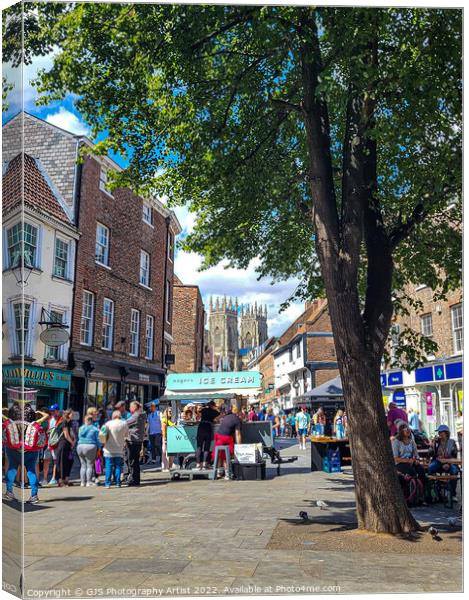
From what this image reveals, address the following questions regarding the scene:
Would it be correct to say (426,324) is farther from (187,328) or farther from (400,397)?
(187,328)

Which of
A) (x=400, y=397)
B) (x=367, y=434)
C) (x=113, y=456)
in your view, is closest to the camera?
(x=367, y=434)

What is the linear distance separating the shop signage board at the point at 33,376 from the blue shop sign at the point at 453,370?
13.5ft

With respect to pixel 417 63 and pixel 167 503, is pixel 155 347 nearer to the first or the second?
pixel 167 503

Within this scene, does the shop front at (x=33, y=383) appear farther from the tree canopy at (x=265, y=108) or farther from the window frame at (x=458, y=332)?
the window frame at (x=458, y=332)

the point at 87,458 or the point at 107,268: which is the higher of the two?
the point at 107,268

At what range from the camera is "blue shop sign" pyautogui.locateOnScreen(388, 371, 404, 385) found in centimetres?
935

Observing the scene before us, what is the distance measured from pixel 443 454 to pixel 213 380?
5.00 m

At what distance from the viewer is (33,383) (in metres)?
5.69

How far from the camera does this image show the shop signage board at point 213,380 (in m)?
9.85

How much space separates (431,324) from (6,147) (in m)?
6.09

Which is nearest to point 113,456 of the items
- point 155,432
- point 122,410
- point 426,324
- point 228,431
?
point 228,431

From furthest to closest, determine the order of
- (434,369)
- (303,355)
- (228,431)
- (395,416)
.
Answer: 1. (303,355)
2. (228,431)
3. (395,416)
4. (434,369)

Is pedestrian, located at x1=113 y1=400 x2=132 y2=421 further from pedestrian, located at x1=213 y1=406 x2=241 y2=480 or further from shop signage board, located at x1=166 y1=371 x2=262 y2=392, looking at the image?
pedestrian, located at x1=213 y1=406 x2=241 y2=480

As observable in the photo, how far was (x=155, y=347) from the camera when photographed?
748 centimetres
